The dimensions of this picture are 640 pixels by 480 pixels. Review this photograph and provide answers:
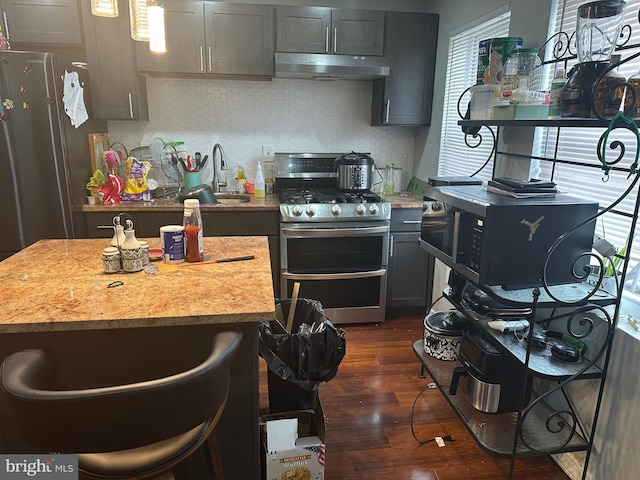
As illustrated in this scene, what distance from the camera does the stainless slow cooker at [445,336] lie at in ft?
8.19

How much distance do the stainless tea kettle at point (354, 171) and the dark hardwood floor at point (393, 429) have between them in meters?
1.26

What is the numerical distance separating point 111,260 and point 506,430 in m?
1.84

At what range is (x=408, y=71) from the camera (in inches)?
137

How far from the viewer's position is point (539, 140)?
2.28 m

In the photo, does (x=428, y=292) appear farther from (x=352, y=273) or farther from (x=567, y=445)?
(x=567, y=445)

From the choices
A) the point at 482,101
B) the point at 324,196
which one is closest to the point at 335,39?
the point at 324,196

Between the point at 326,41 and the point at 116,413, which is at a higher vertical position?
the point at 326,41

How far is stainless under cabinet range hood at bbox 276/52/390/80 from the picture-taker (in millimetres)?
3203

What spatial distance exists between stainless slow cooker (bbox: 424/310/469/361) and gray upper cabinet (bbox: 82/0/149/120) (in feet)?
8.13

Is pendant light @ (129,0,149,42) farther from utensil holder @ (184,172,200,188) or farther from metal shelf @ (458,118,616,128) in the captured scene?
utensil holder @ (184,172,200,188)

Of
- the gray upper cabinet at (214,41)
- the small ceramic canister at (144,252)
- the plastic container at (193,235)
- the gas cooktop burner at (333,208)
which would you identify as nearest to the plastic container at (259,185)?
the gas cooktop burner at (333,208)

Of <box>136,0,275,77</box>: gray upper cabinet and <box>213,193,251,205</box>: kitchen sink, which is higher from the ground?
<box>136,0,275,77</box>: gray upper cabinet

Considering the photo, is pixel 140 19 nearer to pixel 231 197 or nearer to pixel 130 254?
pixel 130 254

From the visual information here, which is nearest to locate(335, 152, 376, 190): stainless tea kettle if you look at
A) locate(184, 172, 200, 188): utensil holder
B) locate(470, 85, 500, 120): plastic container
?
locate(184, 172, 200, 188): utensil holder
